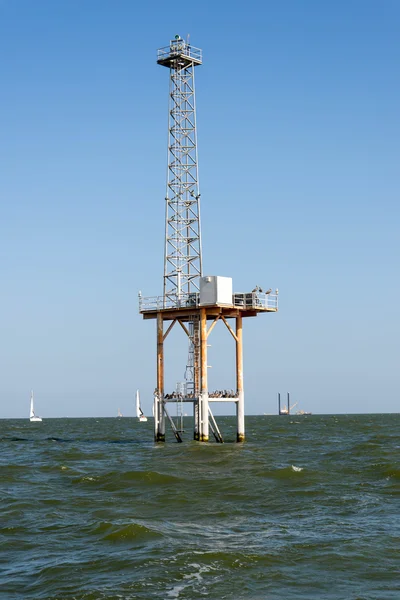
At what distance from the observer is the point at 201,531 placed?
25.6 metres

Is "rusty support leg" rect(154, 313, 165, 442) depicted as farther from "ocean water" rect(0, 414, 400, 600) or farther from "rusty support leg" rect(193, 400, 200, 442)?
"ocean water" rect(0, 414, 400, 600)

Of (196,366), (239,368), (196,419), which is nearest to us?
(196,419)

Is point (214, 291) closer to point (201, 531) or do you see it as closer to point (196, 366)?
point (196, 366)

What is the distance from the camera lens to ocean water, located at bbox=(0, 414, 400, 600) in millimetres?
20000

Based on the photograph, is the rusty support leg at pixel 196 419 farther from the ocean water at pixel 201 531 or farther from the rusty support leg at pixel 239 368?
the ocean water at pixel 201 531

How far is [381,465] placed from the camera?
43844mm

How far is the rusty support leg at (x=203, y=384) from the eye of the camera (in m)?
51.4

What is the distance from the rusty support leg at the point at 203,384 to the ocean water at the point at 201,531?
7395 millimetres

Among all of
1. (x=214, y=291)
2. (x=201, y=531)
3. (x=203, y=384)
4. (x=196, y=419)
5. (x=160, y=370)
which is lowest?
(x=201, y=531)

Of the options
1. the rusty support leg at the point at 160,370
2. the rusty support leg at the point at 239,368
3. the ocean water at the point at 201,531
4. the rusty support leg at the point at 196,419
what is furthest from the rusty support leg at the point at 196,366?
the ocean water at the point at 201,531

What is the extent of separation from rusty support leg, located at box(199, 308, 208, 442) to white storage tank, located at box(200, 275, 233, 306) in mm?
968

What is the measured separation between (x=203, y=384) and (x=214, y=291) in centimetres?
573

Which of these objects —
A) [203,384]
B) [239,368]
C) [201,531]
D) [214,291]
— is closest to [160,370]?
[203,384]

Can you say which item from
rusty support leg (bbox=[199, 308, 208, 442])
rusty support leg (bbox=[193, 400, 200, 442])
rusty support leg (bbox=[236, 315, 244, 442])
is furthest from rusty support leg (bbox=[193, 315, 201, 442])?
rusty support leg (bbox=[236, 315, 244, 442])
